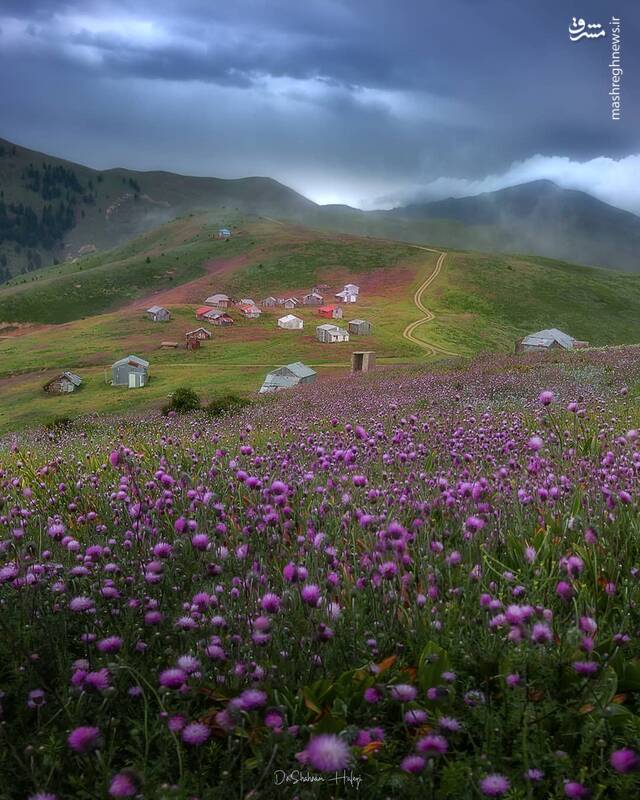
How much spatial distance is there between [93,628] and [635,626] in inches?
98.5

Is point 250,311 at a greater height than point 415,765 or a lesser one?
greater

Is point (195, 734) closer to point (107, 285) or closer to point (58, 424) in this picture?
point (58, 424)

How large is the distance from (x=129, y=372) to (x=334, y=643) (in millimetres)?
73825

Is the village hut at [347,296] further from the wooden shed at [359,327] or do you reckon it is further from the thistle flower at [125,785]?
the thistle flower at [125,785]

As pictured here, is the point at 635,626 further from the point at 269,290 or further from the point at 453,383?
the point at 269,290

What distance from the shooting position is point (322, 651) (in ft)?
8.23

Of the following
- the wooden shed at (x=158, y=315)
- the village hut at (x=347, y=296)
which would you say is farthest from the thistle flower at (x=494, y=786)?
the village hut at (x=347, y=296)

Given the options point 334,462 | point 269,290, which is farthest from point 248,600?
point 269,290

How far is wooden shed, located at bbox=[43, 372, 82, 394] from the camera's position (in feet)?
229

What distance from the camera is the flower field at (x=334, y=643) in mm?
1836

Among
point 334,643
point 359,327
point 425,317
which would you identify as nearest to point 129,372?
point 359,327

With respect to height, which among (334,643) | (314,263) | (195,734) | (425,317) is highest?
(314,263)

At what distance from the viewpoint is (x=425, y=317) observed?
10100 cm

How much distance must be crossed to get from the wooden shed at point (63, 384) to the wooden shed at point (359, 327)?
132 feet
